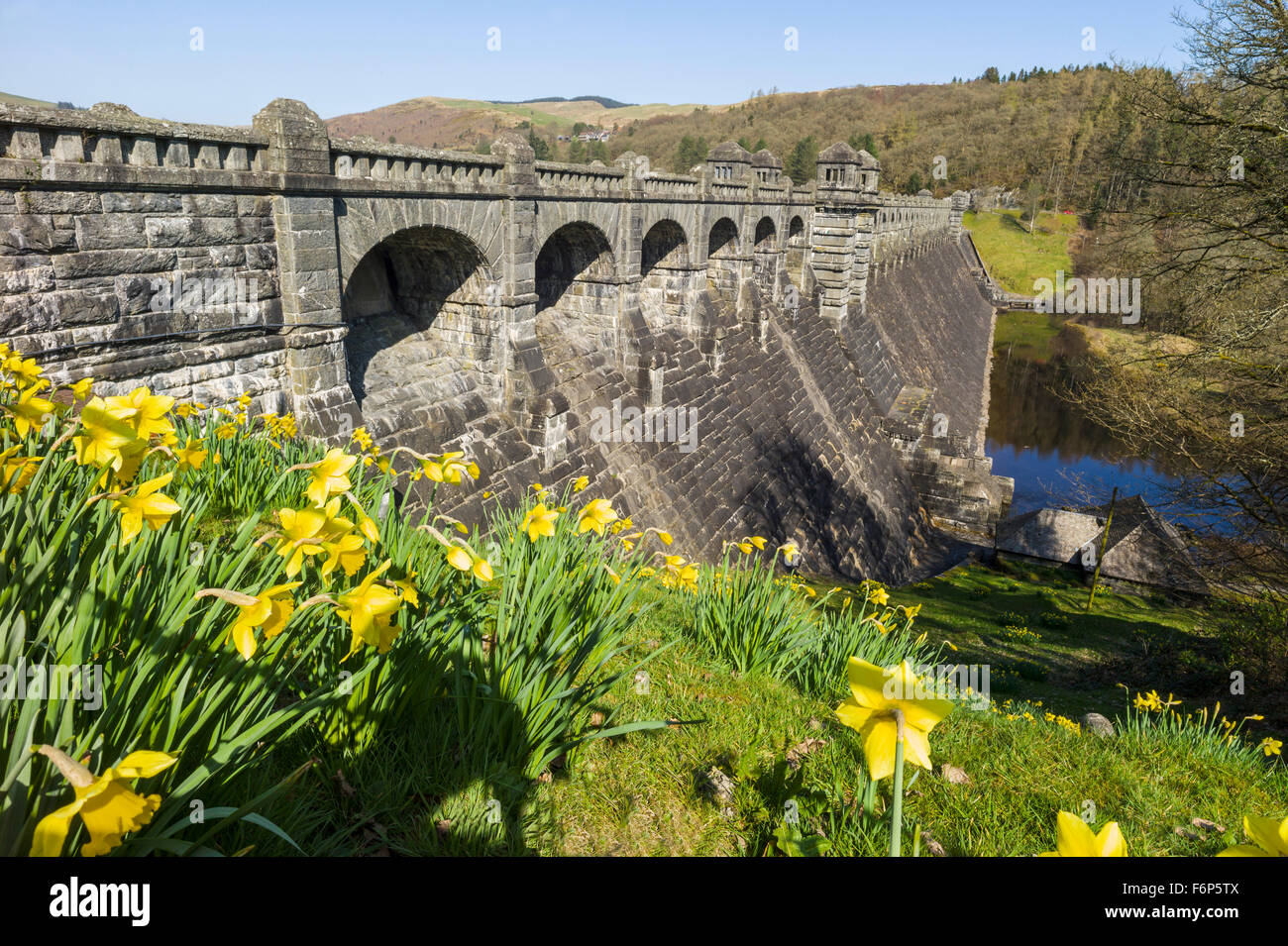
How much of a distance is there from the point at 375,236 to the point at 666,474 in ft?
23.0

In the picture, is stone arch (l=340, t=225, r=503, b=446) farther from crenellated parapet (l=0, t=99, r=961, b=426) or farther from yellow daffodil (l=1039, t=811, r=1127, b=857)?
yellow daffodil (l=1039, t=811, r=1127, b=857)

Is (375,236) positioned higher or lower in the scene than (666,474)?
higher

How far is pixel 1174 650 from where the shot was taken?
10906mm

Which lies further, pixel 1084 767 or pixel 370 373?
pixel 370 373

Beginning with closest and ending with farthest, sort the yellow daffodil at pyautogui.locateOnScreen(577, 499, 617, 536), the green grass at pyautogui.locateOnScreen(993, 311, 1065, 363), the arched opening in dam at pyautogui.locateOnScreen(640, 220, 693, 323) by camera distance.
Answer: the yellow daffodil at pyautogui.locateOnScreen(577, 499, 617, 536) < the arched opening in dam at pyautogui.locateOnScreen(640, 220, 693, 323) < the green grass at pyautogui.locateOnScreen(993, 311, 1065, 363)

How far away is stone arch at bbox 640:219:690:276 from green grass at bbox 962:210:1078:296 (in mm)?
56135

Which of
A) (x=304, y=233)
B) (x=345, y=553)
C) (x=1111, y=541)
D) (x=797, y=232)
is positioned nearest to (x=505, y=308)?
(x=304, y=233)

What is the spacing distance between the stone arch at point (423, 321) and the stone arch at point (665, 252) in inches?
246

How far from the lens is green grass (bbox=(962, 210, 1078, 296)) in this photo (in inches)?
2504

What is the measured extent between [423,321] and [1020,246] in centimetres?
6921

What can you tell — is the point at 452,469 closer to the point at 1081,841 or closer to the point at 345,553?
the point at 345,553

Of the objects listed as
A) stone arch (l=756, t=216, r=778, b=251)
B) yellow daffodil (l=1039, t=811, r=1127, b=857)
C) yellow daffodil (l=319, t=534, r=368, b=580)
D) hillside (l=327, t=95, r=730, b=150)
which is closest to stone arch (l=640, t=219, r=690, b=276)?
stone arch (l=756, t=216, r=778, b=251)
